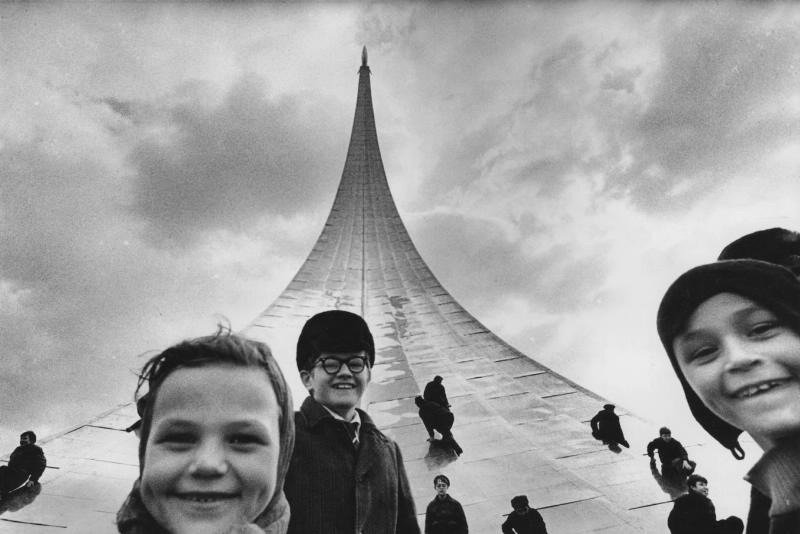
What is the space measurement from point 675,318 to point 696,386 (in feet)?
0.45

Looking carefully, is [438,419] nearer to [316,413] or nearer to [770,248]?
[316,413]

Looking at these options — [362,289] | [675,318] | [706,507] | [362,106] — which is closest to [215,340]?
[675,318]

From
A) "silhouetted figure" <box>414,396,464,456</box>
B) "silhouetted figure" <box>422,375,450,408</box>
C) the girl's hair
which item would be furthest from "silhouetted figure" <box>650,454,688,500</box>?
the girl's hair

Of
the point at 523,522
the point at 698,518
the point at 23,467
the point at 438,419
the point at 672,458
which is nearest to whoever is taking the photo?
the point at 698,518

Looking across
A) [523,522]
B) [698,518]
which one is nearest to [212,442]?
[523,522]

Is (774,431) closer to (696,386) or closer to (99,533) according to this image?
(696,386)

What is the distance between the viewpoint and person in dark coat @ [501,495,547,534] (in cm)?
279

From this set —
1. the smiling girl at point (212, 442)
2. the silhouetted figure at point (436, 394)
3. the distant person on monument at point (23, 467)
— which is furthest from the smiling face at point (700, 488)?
the distant person on monument at point (23, 467)

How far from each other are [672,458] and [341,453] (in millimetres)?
3567

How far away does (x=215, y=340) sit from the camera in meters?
0.98

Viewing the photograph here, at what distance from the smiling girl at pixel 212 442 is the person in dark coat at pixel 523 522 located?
7.22 feet

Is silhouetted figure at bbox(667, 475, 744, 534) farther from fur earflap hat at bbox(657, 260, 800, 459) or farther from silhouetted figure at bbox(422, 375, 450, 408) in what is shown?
silhouetted figure at bbox(422, 375, 450, 408)

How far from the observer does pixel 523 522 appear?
281 cm

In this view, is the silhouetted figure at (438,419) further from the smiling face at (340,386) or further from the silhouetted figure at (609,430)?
the smiling face at (340,386)
